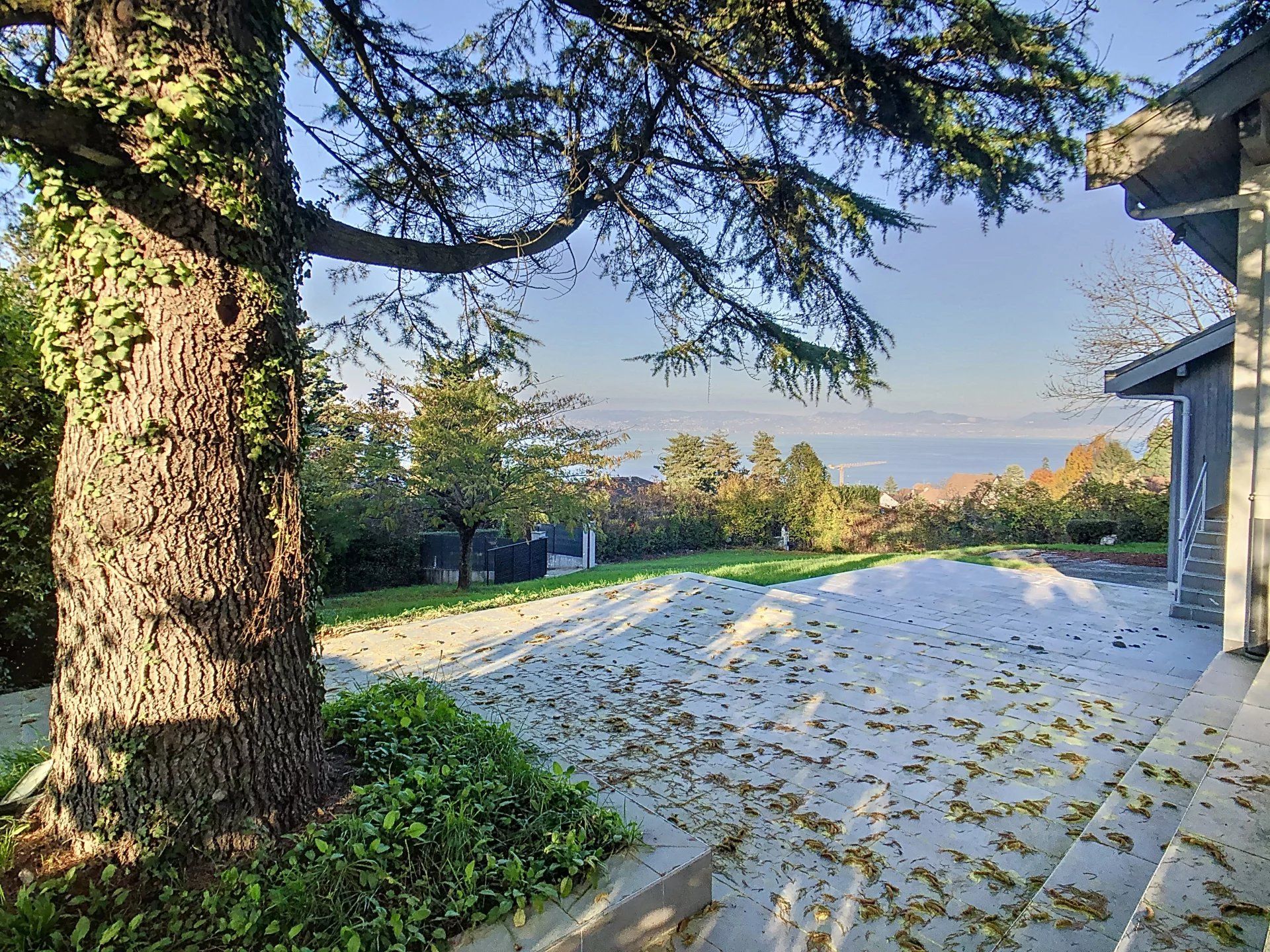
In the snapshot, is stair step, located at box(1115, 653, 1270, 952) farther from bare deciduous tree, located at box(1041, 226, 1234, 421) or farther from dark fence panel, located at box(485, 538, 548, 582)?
bare deciduous tree, located at box(1041, 226, 1234, 421)

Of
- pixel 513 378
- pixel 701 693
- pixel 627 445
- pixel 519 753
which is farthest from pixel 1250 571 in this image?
pixel 627 445

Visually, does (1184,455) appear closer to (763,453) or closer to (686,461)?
(763,453)

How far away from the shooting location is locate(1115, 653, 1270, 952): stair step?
1871mm

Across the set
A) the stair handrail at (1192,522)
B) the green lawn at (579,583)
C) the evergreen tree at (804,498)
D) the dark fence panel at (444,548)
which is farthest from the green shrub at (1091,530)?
the dark fence panel at (444,548)

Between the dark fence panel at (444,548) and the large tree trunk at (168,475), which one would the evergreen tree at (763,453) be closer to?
the dark fence panel at (444,548)

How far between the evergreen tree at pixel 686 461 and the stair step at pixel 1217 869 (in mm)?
25736

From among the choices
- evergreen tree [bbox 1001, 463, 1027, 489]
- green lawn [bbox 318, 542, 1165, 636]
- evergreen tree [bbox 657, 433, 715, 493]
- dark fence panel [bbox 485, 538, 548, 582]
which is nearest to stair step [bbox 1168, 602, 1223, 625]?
green lawn [bbox 318, 542, 1165, 636]

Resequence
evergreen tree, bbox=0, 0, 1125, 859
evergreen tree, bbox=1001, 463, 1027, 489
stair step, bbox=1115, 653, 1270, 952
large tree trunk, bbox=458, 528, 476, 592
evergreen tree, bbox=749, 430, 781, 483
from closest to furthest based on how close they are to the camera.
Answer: stair step, bbox=1115, 653, 1270, 952 → evergreen tree, bbox=0, 0, 1125, 859 → large tree trunk, bbox=458, 528, 476, 592 → evergreen tree, bbox=1001, 463, 1027, 489 → evergreen tree, bbox=749, 430, 781, 483

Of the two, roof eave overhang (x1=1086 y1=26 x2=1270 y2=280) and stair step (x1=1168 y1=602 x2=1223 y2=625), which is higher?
roof eave overhang (x1=1086 y1=26 x2=1270 y2=280)

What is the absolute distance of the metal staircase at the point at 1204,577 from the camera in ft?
20.2

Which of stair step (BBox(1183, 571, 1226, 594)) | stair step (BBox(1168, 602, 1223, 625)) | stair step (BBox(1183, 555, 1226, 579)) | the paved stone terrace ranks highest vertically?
stair step (BBox(1183, 555, 1226, 579))

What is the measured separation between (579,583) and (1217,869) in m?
8.55

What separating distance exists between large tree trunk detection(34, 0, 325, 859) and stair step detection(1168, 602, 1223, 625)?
802 centimetres

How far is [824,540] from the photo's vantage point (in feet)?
58.6
